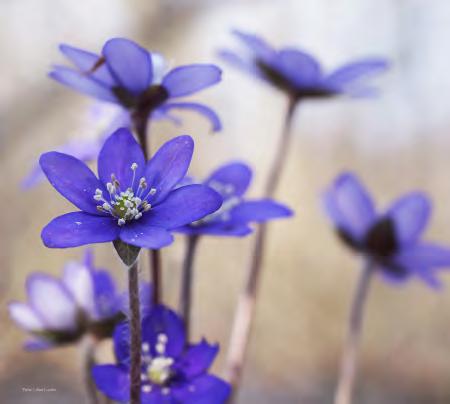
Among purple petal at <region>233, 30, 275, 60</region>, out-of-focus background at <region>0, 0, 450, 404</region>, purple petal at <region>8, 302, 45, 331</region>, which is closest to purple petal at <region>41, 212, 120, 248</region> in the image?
purple petal at <region>8, 302, 45, 331</region>

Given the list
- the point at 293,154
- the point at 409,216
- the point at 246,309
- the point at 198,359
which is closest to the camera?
the point at 198,359

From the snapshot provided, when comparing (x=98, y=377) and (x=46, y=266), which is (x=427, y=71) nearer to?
(x=46, y=266)

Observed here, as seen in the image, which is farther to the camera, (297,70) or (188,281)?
(297,70)

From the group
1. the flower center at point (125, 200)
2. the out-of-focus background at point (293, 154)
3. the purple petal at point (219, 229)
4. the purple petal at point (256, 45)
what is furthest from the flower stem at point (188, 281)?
the out-of-focus background at point (293, 154)

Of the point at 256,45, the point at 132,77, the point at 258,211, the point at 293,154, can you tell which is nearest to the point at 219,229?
the point at 258,211

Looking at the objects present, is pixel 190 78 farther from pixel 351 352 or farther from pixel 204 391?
pixel 351 352

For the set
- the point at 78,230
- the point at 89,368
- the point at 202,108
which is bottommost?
the point at 89,368
